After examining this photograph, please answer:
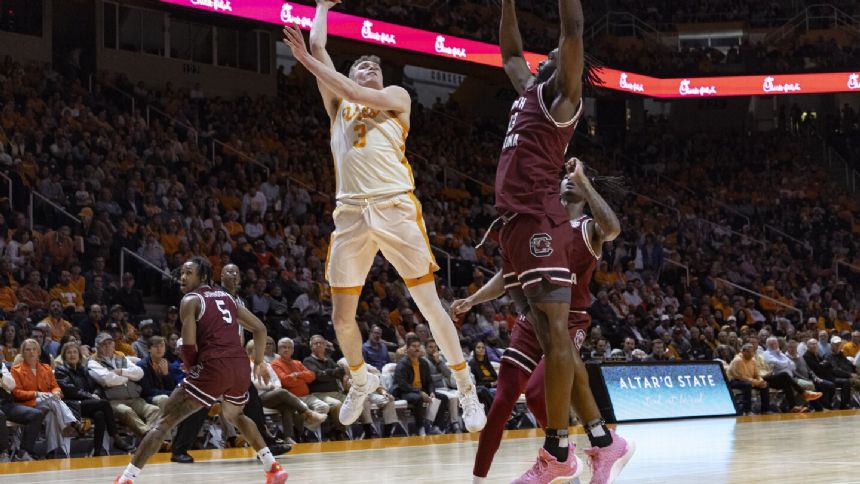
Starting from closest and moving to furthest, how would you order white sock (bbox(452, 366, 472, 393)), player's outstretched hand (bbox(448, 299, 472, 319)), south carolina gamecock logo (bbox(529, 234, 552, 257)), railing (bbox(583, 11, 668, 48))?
south carolina gamecock logo (bbox(529, 234, 552, 257)) → player's outstretched hand (bbox(448, 299, 472, 319)) → white sock (bbox(452, 366, 472, 393)) → railing (bbox(583, 11, 668, 48))

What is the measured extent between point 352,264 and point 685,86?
26481 mm

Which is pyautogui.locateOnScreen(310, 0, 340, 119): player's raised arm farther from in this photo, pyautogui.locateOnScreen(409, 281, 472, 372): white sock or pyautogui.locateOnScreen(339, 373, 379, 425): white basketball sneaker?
pyautogui.locateOnScreen(339, 373, 379, 425): white basketball sneaker

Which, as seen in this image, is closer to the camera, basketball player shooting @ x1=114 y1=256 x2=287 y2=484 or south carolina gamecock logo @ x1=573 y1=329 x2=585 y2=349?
south carolina gamecock logo @ x1=573 y1=329 x2=585 y2=349

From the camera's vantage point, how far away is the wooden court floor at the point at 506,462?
8.88 m

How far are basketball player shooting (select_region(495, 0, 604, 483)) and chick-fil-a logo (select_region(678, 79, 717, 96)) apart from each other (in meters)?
26.6

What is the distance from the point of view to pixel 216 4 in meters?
21.0

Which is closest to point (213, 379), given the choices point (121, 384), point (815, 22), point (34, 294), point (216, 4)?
point (121, 384)

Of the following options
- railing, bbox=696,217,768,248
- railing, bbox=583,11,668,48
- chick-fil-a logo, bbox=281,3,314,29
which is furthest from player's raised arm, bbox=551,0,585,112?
railing, bbox=583,11,668,48

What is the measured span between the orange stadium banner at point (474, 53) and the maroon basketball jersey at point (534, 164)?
734 cm

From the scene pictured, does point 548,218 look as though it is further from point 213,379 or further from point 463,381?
point 213,379

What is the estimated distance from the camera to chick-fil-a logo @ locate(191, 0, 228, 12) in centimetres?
2066

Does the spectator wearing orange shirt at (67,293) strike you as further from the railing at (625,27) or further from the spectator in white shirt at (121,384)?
the railing at (625,27)

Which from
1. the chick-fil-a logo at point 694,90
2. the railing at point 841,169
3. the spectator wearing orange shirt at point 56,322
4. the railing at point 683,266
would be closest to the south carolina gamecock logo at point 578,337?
the spectator wearing orange shirt at point 56,322

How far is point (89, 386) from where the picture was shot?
12.9 m
